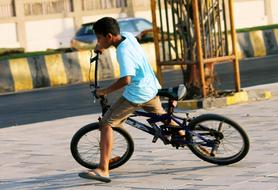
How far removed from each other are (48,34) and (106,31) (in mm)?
40755

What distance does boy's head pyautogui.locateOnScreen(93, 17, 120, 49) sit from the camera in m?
9.49

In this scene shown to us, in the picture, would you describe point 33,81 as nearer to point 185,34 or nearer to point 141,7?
point 185,34

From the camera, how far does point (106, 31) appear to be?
9.52 metres

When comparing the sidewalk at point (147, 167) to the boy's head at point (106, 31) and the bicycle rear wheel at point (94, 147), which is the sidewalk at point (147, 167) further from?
the boy's head at point (106, 31)

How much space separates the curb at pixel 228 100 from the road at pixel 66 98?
1943 mm

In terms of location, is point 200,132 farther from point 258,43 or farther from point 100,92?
point 258,43

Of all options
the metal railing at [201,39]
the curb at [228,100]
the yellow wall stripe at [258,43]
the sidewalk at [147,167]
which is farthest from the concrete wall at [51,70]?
the sidewalk at [147,167]

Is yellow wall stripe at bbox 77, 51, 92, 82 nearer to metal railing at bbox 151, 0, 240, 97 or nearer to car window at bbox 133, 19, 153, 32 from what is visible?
metal railing at bbox 151, 0, 240, 97

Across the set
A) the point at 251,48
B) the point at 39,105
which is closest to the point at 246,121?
the point at 39,105

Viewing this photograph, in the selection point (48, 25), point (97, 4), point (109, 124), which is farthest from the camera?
point (97, 4)

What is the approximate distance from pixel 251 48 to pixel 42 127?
1605 cm

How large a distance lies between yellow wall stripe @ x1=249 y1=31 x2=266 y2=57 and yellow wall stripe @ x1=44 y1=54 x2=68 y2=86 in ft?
23.4

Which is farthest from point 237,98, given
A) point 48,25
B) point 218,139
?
point 48,25

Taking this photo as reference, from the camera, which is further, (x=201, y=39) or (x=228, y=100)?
(x=201, y=39)
